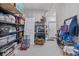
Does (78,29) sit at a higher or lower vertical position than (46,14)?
lower

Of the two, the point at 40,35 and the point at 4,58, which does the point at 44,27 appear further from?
the point at 4,58

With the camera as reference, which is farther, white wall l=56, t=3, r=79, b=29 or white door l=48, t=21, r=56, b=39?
white door l=48, t=21, r=56, b=39

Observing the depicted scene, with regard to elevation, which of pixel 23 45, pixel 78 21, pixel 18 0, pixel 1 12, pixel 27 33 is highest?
pixel 18 0

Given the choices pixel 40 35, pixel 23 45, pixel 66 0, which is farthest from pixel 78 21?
pixel 40 35

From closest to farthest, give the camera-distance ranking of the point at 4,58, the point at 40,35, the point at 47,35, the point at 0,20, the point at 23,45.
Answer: the point at 4,58 < the point at 0,20 < the point at 23,45 < the point at 40,35 < the point at 47,35

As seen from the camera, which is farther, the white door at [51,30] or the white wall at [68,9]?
the white door at [51,30]

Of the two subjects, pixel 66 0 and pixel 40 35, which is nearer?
pixel 66 0

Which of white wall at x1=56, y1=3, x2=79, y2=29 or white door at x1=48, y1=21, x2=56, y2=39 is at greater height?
white wall at x1=56, y1=3, x2=79, y2=29

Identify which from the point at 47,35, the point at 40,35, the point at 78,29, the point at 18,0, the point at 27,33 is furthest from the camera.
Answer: the point at 47,35

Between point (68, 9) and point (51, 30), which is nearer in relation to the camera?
point (68, 9)

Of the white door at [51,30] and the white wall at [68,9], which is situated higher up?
the white wall at [68,9]

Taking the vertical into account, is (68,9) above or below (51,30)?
above

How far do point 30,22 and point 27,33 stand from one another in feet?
1.42

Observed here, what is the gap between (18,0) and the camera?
2055mm
